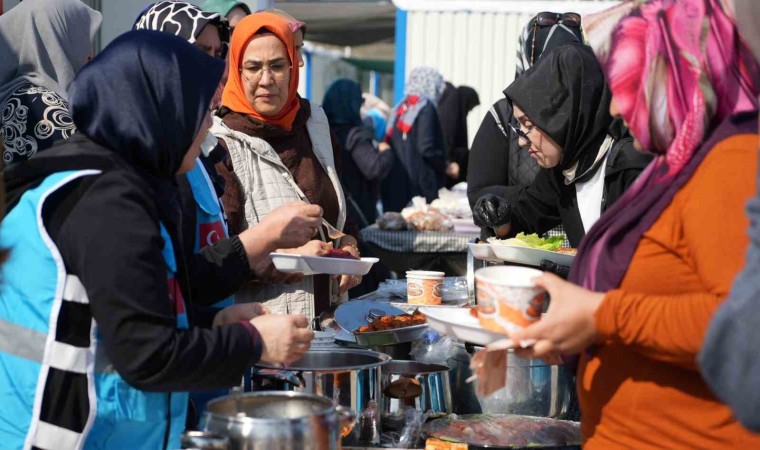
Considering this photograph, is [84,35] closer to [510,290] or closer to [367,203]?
[510,290]

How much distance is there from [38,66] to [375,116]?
7.05 meters

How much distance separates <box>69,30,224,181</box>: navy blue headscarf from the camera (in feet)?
5.82

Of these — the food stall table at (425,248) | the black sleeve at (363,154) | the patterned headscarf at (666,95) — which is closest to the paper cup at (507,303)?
the patterned headscarf at (666,95)

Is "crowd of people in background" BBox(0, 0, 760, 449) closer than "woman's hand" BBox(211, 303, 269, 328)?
Yes

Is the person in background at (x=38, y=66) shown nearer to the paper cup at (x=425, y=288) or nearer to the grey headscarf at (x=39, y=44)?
the grey headscarf at (x=39, y=44)

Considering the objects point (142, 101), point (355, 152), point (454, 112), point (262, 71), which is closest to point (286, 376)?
point (142, 101)

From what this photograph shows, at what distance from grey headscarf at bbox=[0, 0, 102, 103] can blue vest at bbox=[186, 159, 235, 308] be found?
135cm

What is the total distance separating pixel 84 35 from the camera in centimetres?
369

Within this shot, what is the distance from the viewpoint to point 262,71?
340 centimetres

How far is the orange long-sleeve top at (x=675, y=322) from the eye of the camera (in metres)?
1.43

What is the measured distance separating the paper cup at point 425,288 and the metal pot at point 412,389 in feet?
2.79

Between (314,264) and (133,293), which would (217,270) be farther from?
(133,293)

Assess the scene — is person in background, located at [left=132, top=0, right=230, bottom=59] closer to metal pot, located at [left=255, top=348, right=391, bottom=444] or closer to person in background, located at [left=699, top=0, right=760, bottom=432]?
metal pot, located at [left=255, top=348, right=391, bottom=444]

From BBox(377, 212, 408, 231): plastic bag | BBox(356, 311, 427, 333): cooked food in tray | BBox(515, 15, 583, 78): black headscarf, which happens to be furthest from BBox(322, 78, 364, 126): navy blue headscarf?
BBox(356, 311, 427, 333): cooked food in tray
